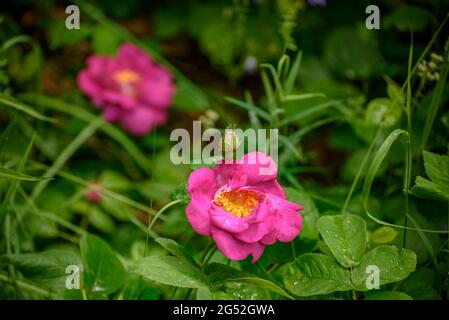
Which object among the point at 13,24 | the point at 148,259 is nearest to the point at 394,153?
the point at 148,259

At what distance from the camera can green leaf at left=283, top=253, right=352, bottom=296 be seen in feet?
2.20

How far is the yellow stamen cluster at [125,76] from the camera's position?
1.38 metres

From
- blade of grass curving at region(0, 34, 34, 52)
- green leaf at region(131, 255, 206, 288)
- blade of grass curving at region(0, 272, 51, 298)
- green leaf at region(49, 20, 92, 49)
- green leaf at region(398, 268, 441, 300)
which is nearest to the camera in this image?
green leaf at region(131, 255, 206, 288)

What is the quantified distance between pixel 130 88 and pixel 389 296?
36.1 inches

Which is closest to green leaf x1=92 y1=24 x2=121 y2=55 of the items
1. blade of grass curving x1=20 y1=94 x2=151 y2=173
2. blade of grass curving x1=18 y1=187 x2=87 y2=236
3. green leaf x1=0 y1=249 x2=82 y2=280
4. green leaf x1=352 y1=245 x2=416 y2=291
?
blade of grass curving x1=20 y1=94 x2=151 y2=173

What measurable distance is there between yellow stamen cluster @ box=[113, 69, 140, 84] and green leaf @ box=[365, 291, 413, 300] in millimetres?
885

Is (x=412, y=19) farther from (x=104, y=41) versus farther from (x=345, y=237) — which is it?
(x=104, y=41)

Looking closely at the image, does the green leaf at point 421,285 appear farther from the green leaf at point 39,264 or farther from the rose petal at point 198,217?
the green leaf at point 39,264

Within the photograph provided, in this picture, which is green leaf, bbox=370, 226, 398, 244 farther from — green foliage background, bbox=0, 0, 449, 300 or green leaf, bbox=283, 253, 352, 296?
green leaf, bbox=283, 253, 352, 296

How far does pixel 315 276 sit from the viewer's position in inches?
27.2

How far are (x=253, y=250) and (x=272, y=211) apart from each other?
5 cm

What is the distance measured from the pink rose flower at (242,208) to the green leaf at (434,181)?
16 cm

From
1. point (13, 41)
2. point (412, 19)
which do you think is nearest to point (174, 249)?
point (13, 41)

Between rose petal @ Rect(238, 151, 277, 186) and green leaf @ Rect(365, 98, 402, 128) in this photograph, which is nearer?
rose petal @ Rect(238, 151, 277, 186)
